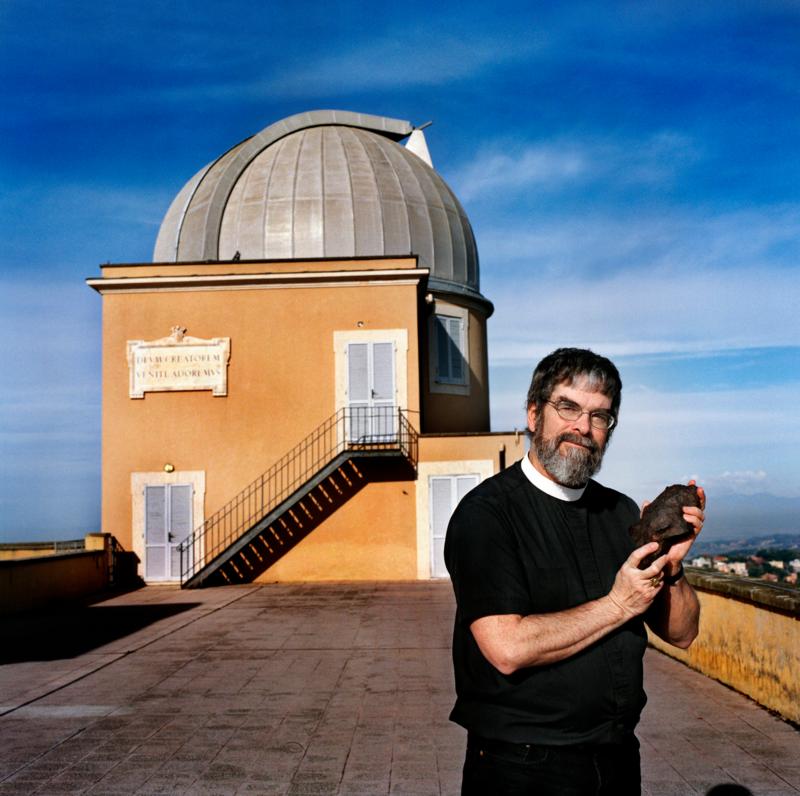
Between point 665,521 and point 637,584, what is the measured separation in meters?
0.20

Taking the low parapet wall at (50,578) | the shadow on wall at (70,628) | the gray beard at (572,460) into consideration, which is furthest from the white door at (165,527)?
the gray beard at (572,460)

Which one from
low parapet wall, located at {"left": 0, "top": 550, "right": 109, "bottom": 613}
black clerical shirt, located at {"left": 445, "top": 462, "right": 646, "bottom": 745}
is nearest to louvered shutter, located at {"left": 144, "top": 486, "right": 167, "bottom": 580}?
low parapet wall, located at {"left": 0, "top": 550, "right": 109, "bottom": 613}

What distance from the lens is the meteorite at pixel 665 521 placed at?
100 inches

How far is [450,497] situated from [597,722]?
655 inches

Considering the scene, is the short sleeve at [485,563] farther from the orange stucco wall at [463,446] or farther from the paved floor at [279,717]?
the orange stucco wall at [463,446]

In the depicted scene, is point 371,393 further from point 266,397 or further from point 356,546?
point 356,546

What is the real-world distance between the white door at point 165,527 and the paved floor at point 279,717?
585 centimetres

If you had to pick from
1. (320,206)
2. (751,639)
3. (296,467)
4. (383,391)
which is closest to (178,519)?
(296,467)

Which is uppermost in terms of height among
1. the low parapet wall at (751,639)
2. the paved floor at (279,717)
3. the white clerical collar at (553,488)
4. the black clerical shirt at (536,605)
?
the white clerical collar at (553,488)

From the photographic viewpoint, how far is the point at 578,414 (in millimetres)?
2869

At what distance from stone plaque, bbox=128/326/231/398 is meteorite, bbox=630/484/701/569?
17.5 metres

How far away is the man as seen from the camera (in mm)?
2529

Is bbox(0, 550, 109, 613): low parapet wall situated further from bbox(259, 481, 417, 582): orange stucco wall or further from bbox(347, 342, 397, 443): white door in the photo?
bbox(347, 342, 397, 443): white door

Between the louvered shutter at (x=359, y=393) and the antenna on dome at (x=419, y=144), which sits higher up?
the antenna on dome at (x=419, y=144)
